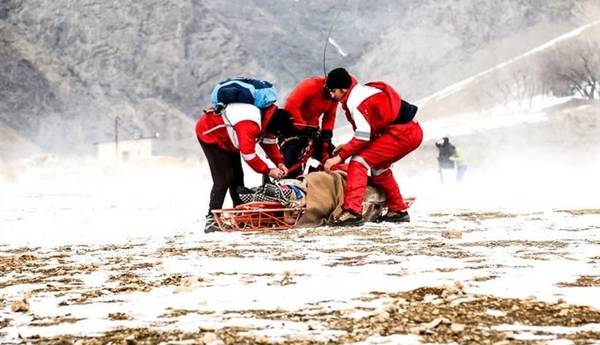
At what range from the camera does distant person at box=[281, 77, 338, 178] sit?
9.65 m

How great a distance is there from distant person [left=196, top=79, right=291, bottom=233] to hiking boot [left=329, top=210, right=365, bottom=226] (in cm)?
70

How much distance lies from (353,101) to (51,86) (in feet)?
233

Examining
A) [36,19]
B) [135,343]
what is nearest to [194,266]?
[135,343]

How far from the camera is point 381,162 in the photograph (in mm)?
8898

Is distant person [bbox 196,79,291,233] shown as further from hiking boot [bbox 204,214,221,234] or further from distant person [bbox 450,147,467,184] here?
distant person [bbox 450,147,467,184]

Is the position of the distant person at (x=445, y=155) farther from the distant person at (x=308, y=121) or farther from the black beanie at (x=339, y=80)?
the black beanie at (x=339, y=80)

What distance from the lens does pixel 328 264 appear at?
5406mm

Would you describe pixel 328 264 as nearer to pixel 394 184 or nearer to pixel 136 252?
pixel 136 252

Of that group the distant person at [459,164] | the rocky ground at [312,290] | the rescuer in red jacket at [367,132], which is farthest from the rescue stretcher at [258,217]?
the distant person at [459,164]

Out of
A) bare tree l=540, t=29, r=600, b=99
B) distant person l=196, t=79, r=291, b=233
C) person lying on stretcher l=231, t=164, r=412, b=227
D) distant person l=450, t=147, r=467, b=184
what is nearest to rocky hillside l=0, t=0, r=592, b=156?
bare tree l=540, t=29, r=600, b=99

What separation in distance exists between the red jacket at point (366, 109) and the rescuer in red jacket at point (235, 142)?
2.58 ft

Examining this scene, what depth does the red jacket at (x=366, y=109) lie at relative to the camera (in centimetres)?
859

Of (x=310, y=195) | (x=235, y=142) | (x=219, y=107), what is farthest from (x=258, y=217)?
(x=219, y=107)

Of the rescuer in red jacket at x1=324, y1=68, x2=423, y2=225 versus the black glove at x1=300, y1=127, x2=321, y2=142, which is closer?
the rescuer in red jacket at x1=324, y1=68, x2=423, y2=225
